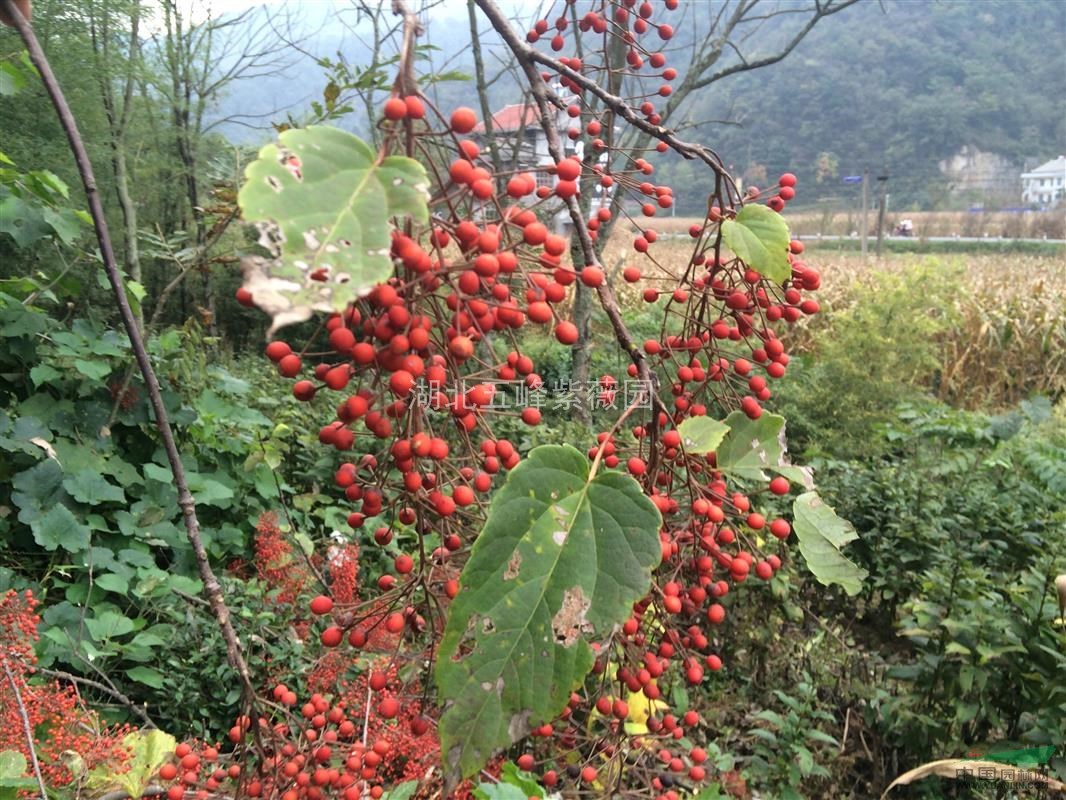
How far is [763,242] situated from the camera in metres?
0.78

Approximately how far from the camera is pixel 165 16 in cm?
461

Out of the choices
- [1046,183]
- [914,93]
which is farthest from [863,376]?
[914,93]

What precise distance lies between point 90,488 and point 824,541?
232cm

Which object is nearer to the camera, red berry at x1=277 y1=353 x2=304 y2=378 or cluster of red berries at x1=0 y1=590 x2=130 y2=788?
red berry at x1=277 y1=353 x2=304 y2=378

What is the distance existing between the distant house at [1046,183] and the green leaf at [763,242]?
33.8m

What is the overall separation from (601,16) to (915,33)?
38882 millimetres

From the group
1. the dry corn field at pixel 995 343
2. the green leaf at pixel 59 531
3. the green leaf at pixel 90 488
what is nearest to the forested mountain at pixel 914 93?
the dry corn field at pixel 995 343

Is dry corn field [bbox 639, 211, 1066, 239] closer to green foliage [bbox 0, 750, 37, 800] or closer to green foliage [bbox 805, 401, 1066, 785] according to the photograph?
green foliage [bbox 805, 401, 1066, 785]

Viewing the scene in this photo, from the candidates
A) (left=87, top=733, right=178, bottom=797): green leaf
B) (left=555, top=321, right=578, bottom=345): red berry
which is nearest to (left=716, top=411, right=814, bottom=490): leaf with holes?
(left=555, top=321, right=578, bottom=345): red berry

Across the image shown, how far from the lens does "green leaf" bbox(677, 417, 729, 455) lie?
73 cm

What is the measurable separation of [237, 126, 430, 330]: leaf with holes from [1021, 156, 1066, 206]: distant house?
34.3 meters

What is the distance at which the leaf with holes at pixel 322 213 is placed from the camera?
40 centimetres

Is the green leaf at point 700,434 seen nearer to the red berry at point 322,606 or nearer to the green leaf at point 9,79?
the red berry at point 322,606

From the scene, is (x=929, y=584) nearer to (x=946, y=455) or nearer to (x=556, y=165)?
(x=946, y=455)
